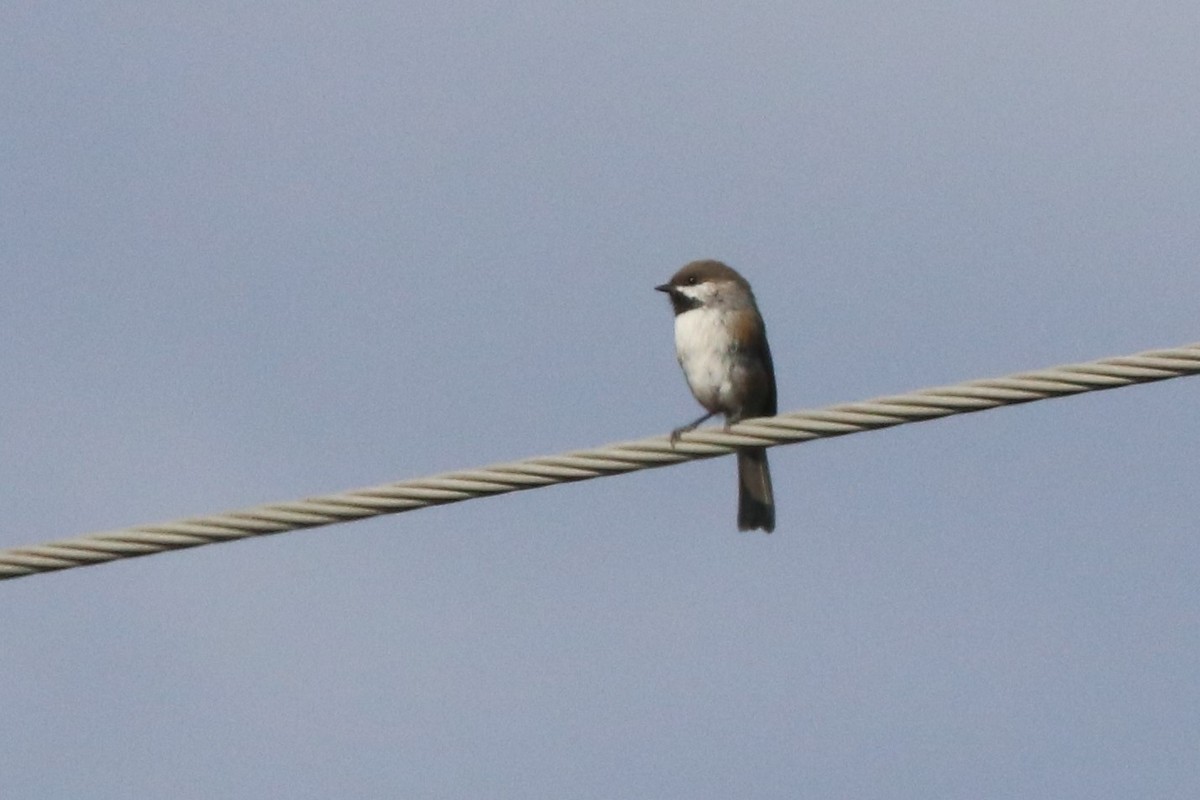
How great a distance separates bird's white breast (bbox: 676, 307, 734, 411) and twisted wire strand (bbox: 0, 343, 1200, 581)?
3.99 meters

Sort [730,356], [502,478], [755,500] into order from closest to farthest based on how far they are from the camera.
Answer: [502,478] < [730,356] < [755,500]

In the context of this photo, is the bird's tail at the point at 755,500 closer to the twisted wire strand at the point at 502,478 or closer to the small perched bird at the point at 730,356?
the small perched bird at the point at 730,356

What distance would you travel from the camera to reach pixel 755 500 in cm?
1014

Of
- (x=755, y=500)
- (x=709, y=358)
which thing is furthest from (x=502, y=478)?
(x=755, y=500)

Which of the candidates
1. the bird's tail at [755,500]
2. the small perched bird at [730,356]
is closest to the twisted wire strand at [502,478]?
the small perched bird at [730,356]

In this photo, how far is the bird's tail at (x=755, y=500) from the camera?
10.1 m

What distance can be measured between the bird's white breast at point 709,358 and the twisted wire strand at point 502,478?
3990 millimetres

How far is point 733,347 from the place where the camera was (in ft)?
32.6

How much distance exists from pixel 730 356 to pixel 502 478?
167 inches

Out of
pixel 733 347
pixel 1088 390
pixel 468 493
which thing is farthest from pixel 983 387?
pixel 733 347

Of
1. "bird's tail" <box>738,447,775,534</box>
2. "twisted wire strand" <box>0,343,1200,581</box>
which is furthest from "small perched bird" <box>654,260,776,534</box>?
"twisted wire strand" <box>0,343,1200,581</box>

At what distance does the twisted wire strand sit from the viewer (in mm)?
5590

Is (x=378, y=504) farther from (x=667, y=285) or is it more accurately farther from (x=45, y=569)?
(x=667, y=285)

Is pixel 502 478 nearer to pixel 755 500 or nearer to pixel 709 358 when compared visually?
pixel 709 358
